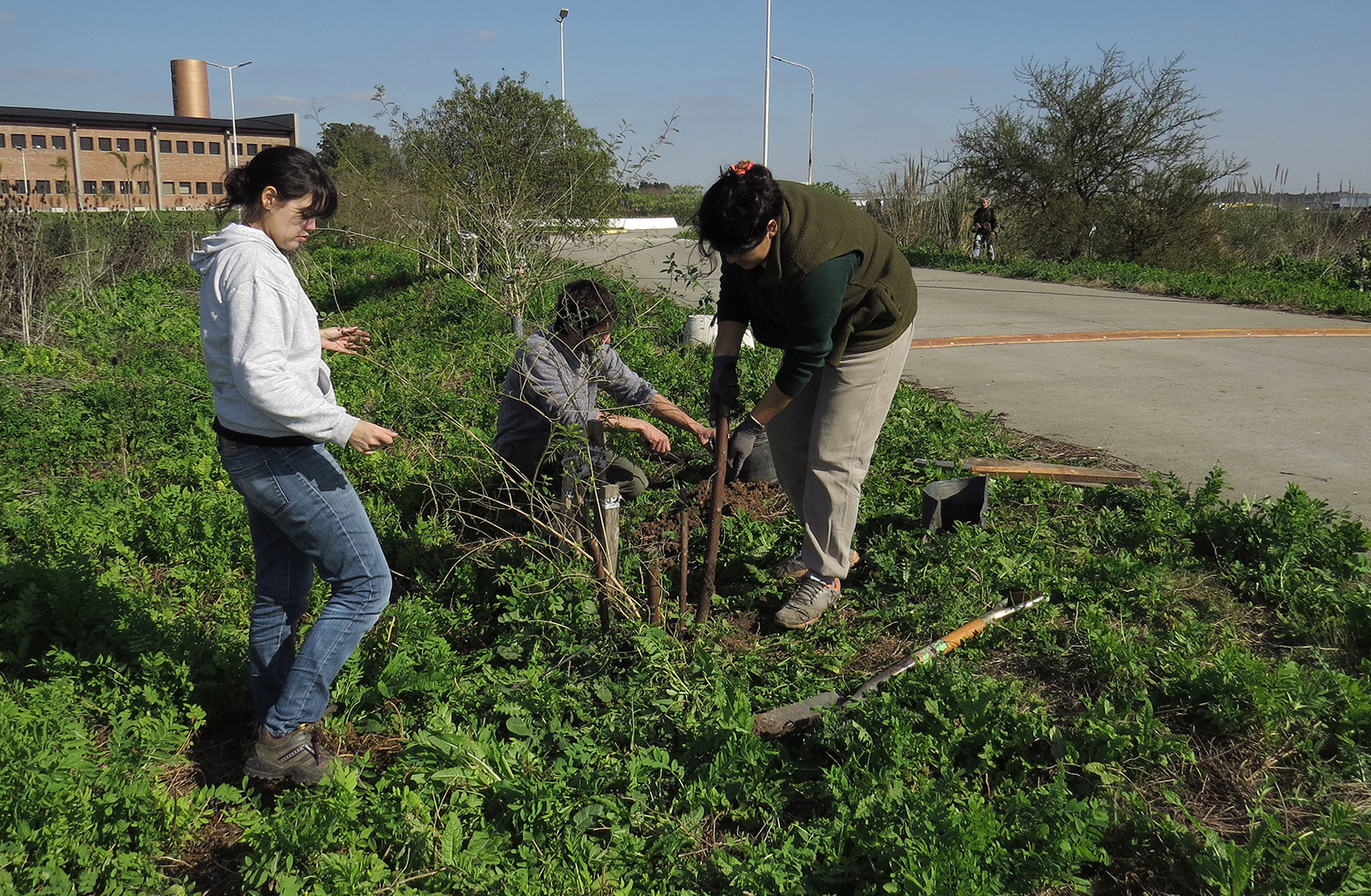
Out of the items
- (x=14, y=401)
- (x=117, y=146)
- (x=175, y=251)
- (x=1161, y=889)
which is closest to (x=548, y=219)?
(x=14, y=401)

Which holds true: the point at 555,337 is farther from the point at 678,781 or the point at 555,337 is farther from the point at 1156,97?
the point at 1156,97

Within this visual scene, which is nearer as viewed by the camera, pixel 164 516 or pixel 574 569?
pixel 574 569

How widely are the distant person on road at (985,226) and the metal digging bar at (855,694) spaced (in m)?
18.8

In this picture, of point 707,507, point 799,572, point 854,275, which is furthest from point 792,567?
point 854,275

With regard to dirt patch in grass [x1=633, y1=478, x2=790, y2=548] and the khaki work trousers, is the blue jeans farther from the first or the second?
dirt patch in grass [x1=633, y1=478, x2=790, y2=548]

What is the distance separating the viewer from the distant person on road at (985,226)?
68.5ft

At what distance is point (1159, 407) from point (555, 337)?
16.1 feet

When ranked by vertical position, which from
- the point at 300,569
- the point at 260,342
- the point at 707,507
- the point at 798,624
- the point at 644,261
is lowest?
the point at 798,624

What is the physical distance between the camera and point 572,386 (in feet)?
13.8

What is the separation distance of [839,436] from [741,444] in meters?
1.35

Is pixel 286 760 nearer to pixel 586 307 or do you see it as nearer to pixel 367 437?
pixel 367 437

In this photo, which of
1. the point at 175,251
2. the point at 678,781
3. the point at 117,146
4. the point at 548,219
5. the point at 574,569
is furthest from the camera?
the point at 117,146

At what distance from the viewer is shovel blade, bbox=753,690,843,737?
3.04 m

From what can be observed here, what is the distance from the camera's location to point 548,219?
8523 millimetres
